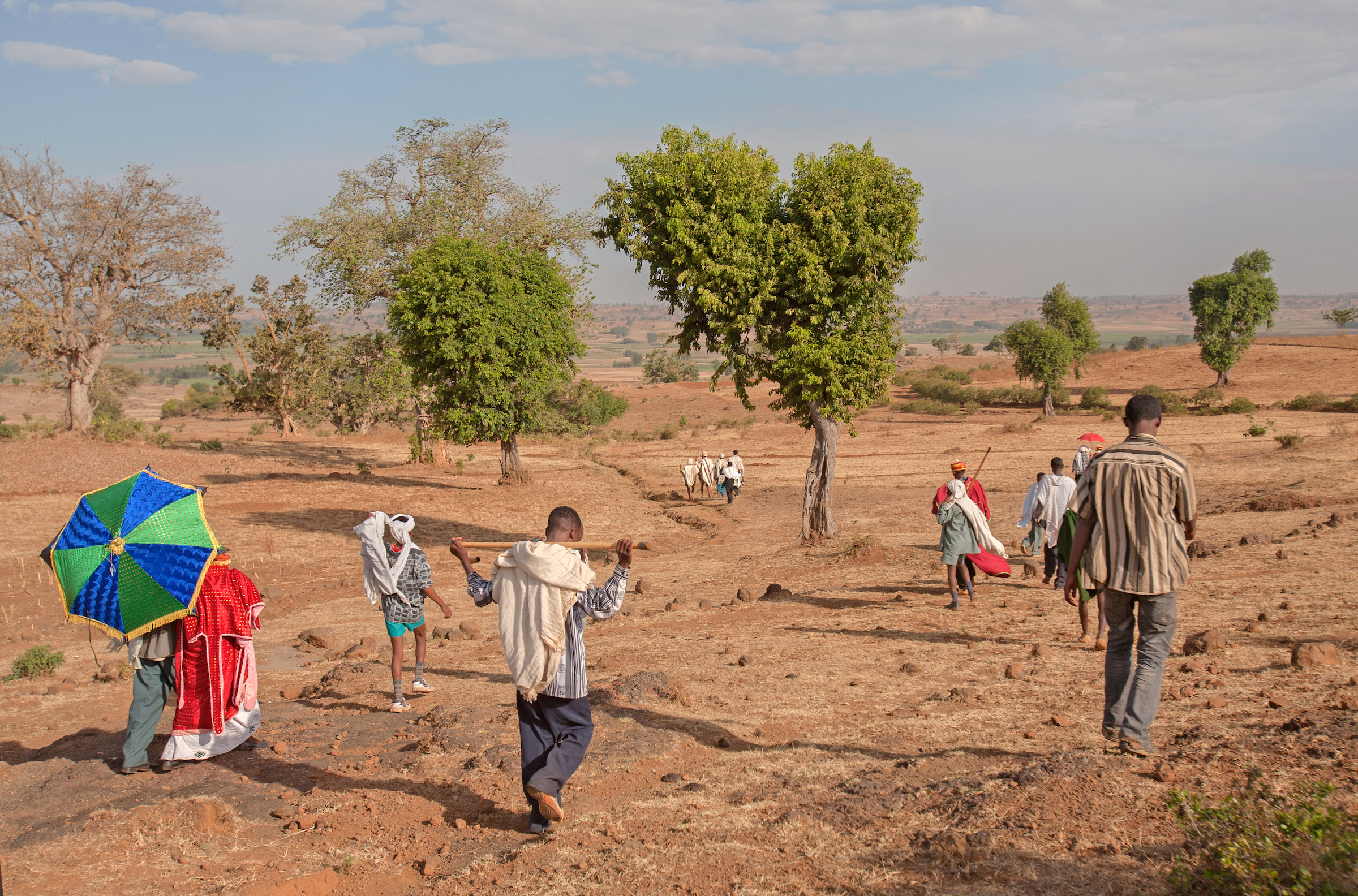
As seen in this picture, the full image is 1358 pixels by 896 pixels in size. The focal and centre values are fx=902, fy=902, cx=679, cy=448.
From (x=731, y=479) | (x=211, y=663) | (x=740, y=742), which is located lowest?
(x=731, y=479)

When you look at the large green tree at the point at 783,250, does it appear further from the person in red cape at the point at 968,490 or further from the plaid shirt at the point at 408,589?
the plaid shirt at the point at 408,589

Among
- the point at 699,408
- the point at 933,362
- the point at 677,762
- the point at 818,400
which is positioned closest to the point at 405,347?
the point at 818,400

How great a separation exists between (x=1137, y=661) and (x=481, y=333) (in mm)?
18268

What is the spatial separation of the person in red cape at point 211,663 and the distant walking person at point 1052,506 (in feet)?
28.7

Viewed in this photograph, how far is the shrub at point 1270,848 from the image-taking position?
134 inches

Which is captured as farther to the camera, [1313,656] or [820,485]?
[820,485]

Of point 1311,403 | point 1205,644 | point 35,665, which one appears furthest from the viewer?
point 1311,403

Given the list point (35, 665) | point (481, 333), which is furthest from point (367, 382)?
point (35, 665)

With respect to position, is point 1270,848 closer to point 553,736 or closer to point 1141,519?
point 1141,519

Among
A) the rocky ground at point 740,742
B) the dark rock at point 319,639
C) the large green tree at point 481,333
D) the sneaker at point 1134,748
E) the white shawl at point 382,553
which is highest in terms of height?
the large green tree at point 481,333

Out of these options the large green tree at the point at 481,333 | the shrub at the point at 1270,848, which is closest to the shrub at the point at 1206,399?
the large green tree at the point at 481,333

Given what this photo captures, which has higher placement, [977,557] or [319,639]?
[977,557]

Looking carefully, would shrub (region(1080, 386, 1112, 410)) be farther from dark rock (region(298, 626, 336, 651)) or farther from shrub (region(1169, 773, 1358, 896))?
shrub (region(1169, 773, 1358, 896))

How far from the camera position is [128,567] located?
6.06 metres
